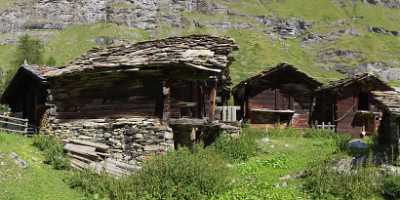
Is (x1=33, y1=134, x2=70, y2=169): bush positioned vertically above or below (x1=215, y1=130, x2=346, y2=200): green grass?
above

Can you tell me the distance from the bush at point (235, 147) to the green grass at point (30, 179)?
21.1 ft

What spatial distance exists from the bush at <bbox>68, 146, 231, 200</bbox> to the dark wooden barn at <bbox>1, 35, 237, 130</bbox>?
4769 millimetres

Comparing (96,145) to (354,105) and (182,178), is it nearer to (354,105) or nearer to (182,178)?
(182,178)

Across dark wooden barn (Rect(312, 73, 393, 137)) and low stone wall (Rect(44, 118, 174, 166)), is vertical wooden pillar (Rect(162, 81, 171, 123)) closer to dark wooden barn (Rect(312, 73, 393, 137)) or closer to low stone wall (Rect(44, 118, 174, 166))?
low stone wall (Rect(44, 118, 174, 166))

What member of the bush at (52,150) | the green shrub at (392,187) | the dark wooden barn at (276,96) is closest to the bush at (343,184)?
the green shrub at (392,187)

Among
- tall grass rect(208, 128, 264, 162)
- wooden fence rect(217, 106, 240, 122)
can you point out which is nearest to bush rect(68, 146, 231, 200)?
tall grass rect(208, 128, 264, 162)

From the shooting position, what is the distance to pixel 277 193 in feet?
54.1

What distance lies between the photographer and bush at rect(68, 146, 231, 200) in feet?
53.4

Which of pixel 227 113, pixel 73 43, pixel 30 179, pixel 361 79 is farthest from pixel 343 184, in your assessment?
pixel 73 43

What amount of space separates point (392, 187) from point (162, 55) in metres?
10.1

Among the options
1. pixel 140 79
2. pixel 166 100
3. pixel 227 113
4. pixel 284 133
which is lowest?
pixel 284 133

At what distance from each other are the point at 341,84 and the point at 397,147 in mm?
18452

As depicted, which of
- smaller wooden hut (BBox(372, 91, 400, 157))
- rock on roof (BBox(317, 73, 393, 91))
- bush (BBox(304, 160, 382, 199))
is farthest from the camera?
rock on roof (BBox(317, 73, 393, 91))

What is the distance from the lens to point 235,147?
22.2 metres
